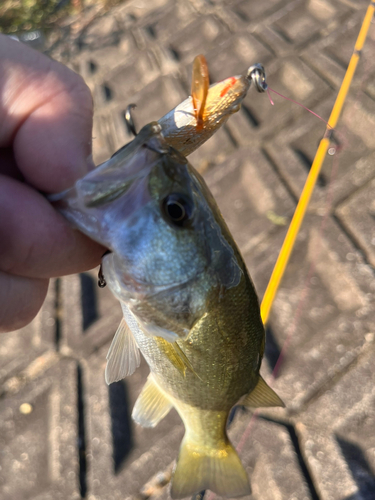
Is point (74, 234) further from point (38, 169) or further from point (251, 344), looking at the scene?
point (251, 344)

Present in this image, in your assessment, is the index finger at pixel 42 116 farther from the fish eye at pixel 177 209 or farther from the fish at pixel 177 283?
the fish eye at pixel 177 209

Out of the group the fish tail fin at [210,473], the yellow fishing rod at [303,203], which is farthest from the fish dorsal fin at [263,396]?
the yellow fishing rod at [303,203]

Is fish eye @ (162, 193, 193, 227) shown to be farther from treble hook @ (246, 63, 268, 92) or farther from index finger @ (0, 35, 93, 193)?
treble hook @ (246, 63, 268, 92)

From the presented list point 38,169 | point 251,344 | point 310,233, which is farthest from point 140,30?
point 251,344

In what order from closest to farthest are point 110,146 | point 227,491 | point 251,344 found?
point 251,344
point 227,491
point 110,146

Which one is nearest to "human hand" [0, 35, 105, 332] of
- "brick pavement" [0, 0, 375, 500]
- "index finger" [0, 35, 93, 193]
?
"index finger" [0, 35, 93, 193]

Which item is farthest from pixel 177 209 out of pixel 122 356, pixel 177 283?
pixel 122 356
